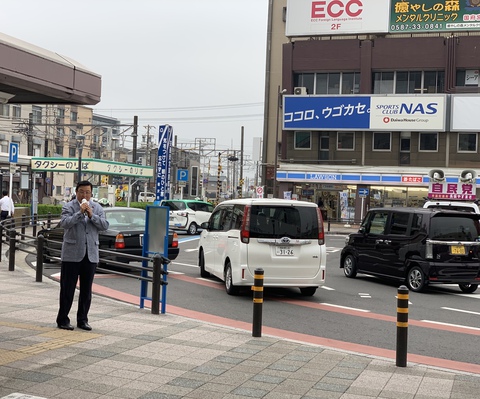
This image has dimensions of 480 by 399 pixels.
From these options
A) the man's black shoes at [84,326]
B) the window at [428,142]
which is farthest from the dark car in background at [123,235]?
the window at [428,142]

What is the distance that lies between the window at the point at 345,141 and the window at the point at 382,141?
163 centimetres

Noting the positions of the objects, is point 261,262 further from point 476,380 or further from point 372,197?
point 372,197

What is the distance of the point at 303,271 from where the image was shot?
42.3 feet

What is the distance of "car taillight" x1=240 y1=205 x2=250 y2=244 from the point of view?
1274 centimetres

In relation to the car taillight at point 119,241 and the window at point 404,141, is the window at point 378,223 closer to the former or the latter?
the car taillight at point 119,241

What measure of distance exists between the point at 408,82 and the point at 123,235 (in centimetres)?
3897

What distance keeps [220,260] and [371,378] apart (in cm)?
763

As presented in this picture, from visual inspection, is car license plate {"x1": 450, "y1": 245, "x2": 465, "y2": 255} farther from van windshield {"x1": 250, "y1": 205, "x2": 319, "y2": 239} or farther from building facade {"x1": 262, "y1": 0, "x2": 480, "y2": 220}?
building facade {"x1": 262, "y1": 0, "x2": 480, "y2": 220}

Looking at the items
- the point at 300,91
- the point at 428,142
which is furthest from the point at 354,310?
the point at 300,91

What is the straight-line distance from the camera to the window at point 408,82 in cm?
4966

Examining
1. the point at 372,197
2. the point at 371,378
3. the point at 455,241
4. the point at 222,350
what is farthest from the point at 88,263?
the point at 372,197

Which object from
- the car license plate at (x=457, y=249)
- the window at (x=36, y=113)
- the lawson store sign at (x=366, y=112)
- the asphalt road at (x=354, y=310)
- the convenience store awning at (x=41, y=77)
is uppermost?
the window at (x=36, y=113)

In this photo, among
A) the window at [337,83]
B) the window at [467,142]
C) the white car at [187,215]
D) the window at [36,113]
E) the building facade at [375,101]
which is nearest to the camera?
the white car at [187,215]

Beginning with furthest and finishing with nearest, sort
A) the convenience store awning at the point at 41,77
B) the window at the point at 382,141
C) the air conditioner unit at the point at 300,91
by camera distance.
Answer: the air conditioner unit at the point at 300,91 → the window at the point at 382,141 → the convenience store awning at the point at 41,77
